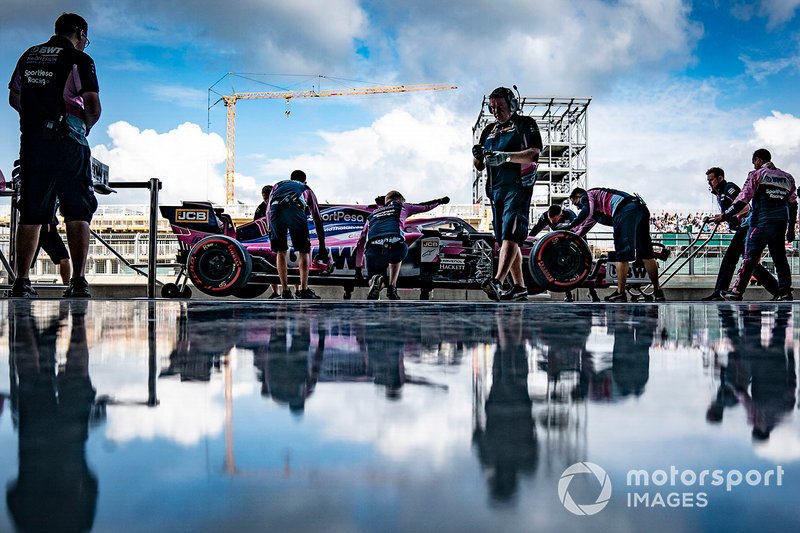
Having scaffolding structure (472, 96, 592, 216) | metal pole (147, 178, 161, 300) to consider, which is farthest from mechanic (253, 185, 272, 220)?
scaffolding structure (472, 96, 592, 216)

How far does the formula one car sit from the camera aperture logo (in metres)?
6.63

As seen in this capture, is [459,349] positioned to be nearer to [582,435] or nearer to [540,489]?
[582,435]

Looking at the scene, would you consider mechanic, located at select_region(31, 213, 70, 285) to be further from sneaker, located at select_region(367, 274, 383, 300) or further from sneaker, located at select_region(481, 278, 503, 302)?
sneaker, located at select_region(481, 278, 503, 302)

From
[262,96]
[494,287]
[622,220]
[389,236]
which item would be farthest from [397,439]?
[262,96]

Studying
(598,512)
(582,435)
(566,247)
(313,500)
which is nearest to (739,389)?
(582,435)

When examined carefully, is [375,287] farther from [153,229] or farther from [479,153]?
[153,229]

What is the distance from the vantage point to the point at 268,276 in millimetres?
7598

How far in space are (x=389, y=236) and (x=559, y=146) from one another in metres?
61.6

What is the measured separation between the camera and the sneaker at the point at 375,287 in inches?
→ 275

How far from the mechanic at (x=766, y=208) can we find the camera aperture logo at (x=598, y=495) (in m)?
7.27

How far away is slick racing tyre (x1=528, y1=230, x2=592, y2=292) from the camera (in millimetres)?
7164

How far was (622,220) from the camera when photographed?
23.8 ft

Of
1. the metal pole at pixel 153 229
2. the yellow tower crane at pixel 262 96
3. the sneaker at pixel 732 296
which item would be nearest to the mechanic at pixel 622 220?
the sneaker at pixel 732 296

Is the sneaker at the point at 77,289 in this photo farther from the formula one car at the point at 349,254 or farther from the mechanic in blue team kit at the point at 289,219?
the formula one car at the point at 349,254
